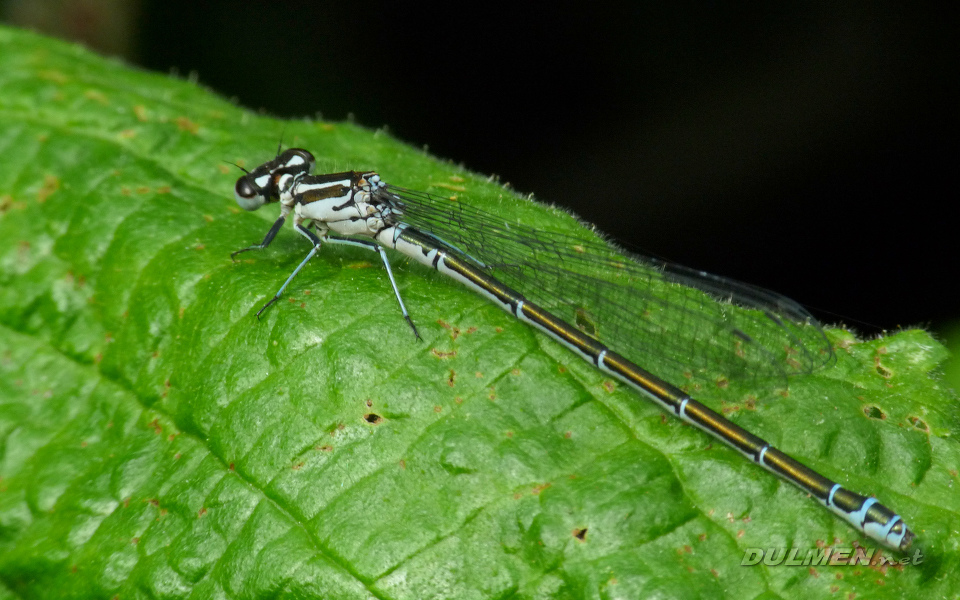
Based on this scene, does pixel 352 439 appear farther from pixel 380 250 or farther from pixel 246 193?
pixel 246 193

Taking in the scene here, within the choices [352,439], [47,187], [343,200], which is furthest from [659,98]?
[352,439]

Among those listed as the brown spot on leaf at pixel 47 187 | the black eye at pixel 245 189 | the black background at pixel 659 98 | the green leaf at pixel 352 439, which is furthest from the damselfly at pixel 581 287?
the black background at pixel 659 98

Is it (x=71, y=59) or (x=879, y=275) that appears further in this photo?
(x=879, y=275)

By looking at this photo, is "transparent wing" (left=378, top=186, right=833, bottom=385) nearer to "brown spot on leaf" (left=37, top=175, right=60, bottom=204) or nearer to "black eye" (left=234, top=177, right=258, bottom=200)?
"black eye" (left=234, top=177, right=258, bottom=200)

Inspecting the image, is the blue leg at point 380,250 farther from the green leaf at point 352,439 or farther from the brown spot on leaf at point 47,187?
the brown spot on leaf at point 47,187

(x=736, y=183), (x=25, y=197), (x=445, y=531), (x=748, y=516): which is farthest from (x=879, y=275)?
(x=25, y=197)

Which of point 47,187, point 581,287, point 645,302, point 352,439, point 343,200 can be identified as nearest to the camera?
point 352,439

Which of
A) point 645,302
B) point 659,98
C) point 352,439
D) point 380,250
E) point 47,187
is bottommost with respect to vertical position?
point 352,439

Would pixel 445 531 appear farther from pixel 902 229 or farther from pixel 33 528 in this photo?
pixel 902 229
